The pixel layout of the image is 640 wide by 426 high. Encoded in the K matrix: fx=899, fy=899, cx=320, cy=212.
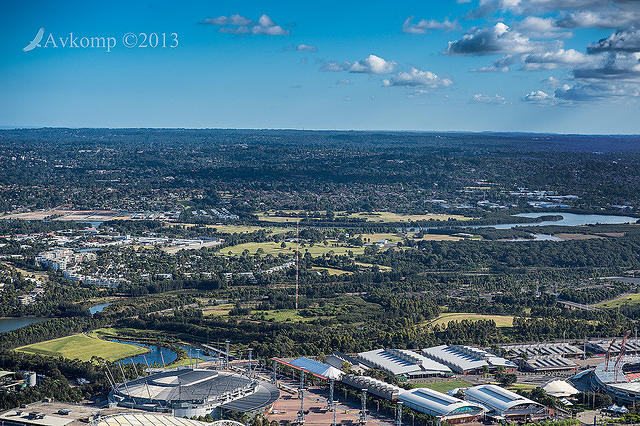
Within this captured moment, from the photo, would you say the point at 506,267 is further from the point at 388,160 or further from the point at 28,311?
the point at 388,160

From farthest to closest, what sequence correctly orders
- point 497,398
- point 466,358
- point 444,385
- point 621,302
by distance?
point 621,302, point 466,358, point 444,385, point 497,398

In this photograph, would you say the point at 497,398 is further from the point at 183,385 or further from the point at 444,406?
the point at 183,385

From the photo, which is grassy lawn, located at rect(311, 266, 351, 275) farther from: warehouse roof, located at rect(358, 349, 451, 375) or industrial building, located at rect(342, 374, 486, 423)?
industrial building, located at rect(342, 374, 486, 423)

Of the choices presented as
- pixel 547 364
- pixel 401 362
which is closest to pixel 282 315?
pixel 401 362

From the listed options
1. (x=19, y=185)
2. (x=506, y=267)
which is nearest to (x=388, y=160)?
(x=19, y=185)

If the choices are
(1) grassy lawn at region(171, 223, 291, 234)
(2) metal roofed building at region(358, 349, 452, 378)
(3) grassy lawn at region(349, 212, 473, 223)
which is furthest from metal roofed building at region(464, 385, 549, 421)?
(3) grassy lawn at region(349, 212, 473, 223)

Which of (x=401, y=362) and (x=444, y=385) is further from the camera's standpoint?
(x=401, y=362)
